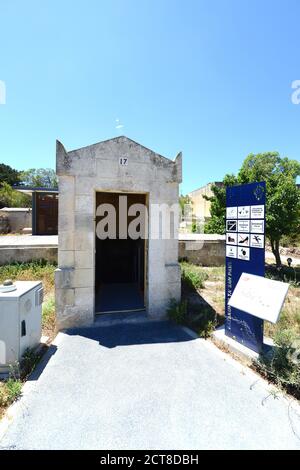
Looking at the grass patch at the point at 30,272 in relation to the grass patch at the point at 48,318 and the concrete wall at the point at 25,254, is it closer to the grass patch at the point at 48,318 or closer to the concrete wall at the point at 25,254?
the concrete wall at the point at 25,254

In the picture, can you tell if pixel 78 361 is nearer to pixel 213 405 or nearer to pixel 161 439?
pixel 161 439

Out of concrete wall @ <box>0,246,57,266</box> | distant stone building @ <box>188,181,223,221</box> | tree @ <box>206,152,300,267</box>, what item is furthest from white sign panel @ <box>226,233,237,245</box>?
distant stone building @ <box>188,181,223,221</box>

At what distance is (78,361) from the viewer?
11.6ft

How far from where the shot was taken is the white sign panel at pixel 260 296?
312cm

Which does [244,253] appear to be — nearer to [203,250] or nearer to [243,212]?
[243,212]

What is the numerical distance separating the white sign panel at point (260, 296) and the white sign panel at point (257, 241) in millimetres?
500

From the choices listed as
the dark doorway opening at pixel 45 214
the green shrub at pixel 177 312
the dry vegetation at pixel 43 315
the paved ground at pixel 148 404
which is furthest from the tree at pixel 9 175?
the paved ground at pixel 148 404

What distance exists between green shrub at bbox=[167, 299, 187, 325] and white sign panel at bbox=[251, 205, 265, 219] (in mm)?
2580

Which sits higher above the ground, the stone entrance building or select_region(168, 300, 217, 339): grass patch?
the stone entrance building

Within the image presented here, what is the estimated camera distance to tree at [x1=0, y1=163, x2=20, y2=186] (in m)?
41.8

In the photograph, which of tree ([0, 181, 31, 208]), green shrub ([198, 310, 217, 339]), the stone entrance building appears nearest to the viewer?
green shrub ([198, 310, 217, 339])

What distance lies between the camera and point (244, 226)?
153 inches

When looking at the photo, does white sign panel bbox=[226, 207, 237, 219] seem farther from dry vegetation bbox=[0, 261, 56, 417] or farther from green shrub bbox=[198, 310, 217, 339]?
dry vegetation bbox=[0, 261, 56, 417]
